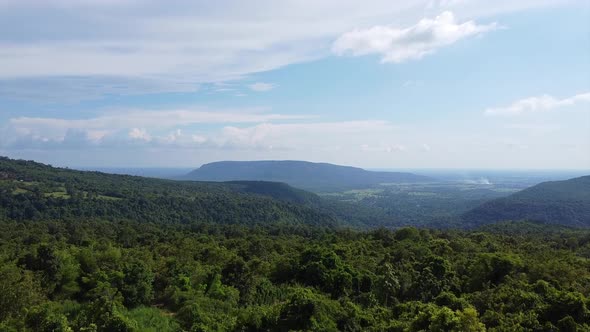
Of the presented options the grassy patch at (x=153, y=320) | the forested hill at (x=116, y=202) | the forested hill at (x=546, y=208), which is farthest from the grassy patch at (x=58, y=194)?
the forested hill at (x=546, y=208)

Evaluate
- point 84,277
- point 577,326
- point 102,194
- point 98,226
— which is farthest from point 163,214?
point 577,326

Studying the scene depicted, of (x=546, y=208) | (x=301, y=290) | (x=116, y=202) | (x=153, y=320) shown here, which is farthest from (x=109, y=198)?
(x=546, y=208)

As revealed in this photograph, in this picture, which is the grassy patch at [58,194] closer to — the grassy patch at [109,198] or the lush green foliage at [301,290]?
the grassy patch at [109,198]

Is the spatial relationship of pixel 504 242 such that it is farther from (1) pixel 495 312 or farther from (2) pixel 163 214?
(2) pixel 163 214

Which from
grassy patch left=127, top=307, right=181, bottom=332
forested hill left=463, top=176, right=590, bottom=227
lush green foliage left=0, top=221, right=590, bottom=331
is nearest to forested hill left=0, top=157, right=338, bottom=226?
lush green foliage left=0, top=221, right=590, bottom=331

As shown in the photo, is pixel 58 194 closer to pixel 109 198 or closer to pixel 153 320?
pixel 109 198
